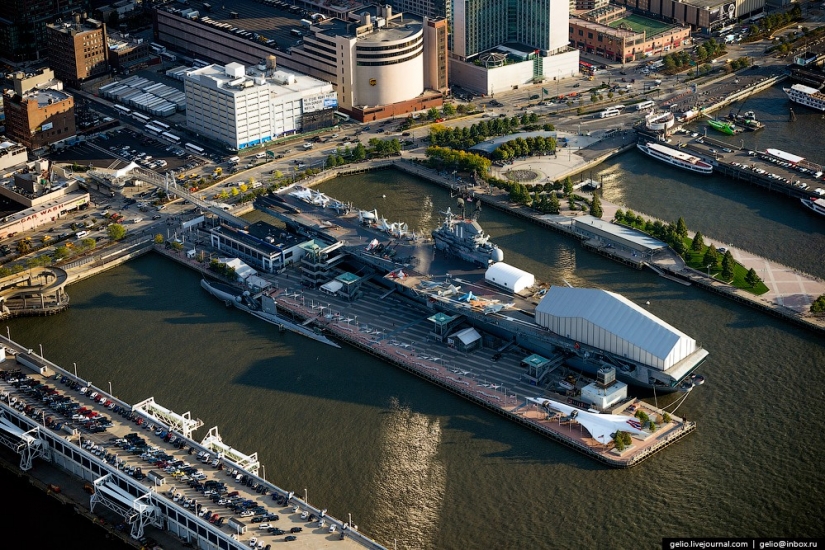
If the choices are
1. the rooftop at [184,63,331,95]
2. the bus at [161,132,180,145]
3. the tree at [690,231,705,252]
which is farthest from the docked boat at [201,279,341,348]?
the tree at [690,231,705,252]

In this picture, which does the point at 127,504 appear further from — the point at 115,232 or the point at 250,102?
the point at 250,102

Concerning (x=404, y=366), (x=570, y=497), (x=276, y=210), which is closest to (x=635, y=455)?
(x=570, y=497)

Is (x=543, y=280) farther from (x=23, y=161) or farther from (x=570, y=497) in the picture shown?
(x=23, y=161)

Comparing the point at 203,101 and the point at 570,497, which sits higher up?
the point at 203,101

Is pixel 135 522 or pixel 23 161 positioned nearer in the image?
pixel 135 522

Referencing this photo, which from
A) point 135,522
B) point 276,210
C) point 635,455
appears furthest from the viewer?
point 276,210

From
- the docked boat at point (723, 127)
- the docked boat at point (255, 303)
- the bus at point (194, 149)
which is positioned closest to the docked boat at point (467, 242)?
the docked boat at point (255, 303)

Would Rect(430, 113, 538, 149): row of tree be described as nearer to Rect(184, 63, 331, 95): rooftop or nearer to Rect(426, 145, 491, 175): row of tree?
Rect(426, 145, 491, 175): row of tree

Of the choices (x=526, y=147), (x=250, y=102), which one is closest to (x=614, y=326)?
(x=526, y=147)

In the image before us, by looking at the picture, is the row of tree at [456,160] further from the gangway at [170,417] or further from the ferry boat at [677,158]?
the gangway at [170,417]
